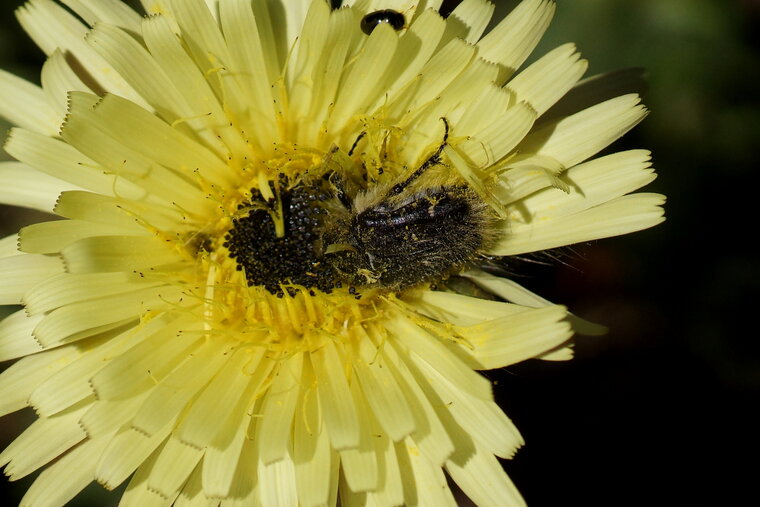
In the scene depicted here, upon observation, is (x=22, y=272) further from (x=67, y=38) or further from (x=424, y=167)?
(x=424, y=167)

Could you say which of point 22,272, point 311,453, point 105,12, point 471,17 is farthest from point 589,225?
point 22,272

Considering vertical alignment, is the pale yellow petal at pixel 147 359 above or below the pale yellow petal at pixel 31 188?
below

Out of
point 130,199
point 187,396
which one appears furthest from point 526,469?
point 130,199

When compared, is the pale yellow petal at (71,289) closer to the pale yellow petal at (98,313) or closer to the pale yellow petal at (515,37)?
the pale yellow petal at (98,313)

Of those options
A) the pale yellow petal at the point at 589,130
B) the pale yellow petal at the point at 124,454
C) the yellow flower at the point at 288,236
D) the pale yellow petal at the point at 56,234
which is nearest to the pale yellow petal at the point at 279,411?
the yellow flower at the point at 288,236

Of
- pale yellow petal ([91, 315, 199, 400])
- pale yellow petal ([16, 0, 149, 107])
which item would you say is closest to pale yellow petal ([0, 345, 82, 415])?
pale yellow petal ([91, 315, 199, 400])

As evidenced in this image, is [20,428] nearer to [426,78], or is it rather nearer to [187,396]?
[187,396]

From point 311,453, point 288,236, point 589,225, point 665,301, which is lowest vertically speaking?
point 665,301
